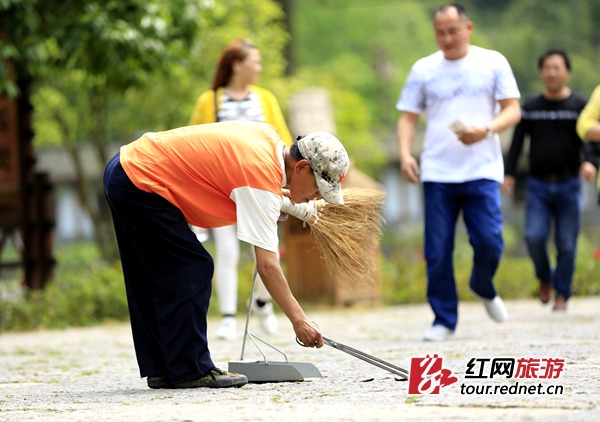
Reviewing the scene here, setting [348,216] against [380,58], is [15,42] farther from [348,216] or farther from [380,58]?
[380,58]

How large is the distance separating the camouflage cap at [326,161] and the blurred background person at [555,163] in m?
4.80

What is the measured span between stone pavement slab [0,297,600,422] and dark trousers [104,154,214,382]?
183 mm

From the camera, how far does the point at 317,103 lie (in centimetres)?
1455

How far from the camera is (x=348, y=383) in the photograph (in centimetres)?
589

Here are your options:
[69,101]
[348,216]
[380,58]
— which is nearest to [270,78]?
[69,101]

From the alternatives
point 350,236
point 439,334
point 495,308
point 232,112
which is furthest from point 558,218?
point 350,236

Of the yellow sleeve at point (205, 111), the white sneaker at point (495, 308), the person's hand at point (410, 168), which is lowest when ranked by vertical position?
the white sneaker at point (495, 308)

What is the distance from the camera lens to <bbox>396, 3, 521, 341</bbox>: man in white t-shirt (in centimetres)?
818

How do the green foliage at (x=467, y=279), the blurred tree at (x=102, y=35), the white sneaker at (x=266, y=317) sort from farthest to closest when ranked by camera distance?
the green foliage at (x=467, y=279)
the blurred tree at (x=102, y=35)
the white sneaker at (x=266, y=317)

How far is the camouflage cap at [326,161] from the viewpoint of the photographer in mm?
5559

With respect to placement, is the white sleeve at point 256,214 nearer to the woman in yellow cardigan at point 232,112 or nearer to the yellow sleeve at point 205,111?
the woman in yellow cardigan at point 232,112

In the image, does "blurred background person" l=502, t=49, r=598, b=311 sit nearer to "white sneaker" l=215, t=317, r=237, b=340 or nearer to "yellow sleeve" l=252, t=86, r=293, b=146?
"yellow sleeve" l=252, t=86, r=293, b=146

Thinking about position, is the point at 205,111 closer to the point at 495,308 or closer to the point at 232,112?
the point at 232,112

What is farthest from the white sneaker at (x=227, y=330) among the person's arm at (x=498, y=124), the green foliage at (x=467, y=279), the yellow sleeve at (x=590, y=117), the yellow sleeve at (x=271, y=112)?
the green foliage at (x=467, y=279)
